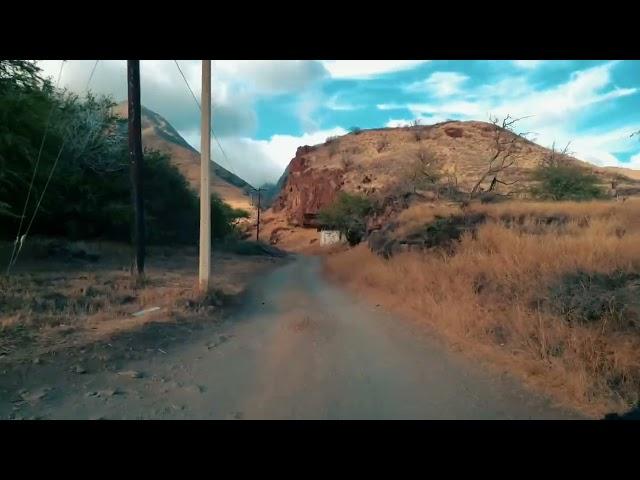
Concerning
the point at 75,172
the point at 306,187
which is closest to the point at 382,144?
the point at 306,187

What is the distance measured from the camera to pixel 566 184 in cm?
2736

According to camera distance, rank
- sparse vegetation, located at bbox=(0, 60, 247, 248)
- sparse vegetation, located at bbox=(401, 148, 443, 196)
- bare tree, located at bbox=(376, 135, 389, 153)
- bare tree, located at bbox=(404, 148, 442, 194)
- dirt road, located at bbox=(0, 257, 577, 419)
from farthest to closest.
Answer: bare tree, located at bbox=(376, 135, 389, 153), bare tree, located at bbox=(404, 148, 442, 194), sparse vegetation, located at bbox=(401, 148, 443, 196), sparse vegetation, located at bbox=(0, 60, 247, 248), dirt road, located at bbox=(0, 257, 577, 419)

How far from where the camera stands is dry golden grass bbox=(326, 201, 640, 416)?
5.84 m

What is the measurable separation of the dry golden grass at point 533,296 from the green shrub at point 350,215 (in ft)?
87.2

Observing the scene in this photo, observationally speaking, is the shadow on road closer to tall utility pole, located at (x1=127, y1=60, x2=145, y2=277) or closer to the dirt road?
the dirt road

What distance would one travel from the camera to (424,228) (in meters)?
18.1

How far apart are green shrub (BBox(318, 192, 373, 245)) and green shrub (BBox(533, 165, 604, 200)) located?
16109mm

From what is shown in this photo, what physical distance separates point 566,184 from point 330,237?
35.1m

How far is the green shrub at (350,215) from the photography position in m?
44.6

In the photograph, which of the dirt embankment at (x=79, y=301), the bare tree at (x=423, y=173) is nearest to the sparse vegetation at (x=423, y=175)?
the bare tree at (x=423, y=173)

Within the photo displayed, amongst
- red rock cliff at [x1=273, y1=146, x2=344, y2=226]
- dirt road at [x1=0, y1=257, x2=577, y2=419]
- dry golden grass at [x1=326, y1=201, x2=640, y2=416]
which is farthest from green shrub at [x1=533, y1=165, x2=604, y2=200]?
red rock cliff at [x1=273, y1=146, x2=344, y2=226]

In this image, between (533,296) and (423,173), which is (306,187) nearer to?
(423,173)
